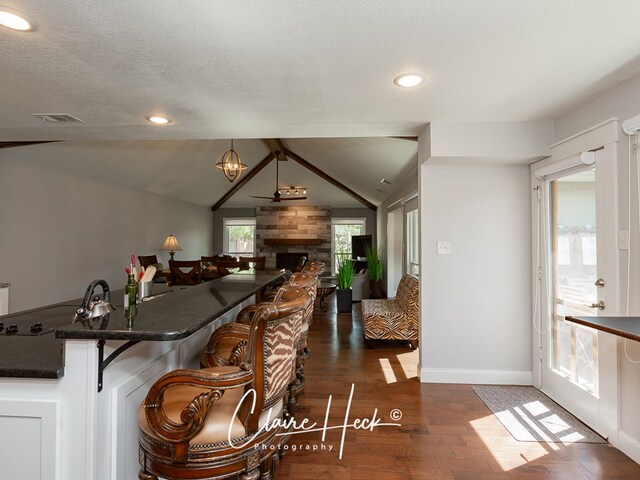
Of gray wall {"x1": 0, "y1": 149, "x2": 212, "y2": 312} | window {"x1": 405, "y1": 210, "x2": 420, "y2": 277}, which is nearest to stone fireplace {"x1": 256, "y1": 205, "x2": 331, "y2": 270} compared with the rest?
gray wall {"x1": 0, "y1": 149, "x2": 212, "y2": 312}

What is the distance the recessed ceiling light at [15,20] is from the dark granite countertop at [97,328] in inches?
57.0

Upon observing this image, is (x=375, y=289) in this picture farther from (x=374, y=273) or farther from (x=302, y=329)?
(x=302, y=329)

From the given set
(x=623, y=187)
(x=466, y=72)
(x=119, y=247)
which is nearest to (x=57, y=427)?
(x=466, y=72)

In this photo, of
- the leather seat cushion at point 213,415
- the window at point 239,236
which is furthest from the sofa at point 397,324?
the window at point 239,236

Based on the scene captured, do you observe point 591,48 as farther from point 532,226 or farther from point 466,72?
point 532,226

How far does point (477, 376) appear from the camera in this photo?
10.4ft

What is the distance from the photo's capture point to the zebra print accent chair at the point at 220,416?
1.15 m

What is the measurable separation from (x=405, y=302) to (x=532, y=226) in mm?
1833

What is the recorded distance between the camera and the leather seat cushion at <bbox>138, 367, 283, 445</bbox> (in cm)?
119

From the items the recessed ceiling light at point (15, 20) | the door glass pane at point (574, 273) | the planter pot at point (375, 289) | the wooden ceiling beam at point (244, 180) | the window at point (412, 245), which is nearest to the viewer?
the recessed ceiling light at point (15, 20)

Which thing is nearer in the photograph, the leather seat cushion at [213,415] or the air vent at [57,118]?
the leather seat cushion at [213,415]

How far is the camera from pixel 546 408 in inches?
106

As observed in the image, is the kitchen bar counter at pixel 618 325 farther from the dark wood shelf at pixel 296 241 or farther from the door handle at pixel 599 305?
the dark wood shelf at pixel 296 241

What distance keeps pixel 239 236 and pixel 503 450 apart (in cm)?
918
